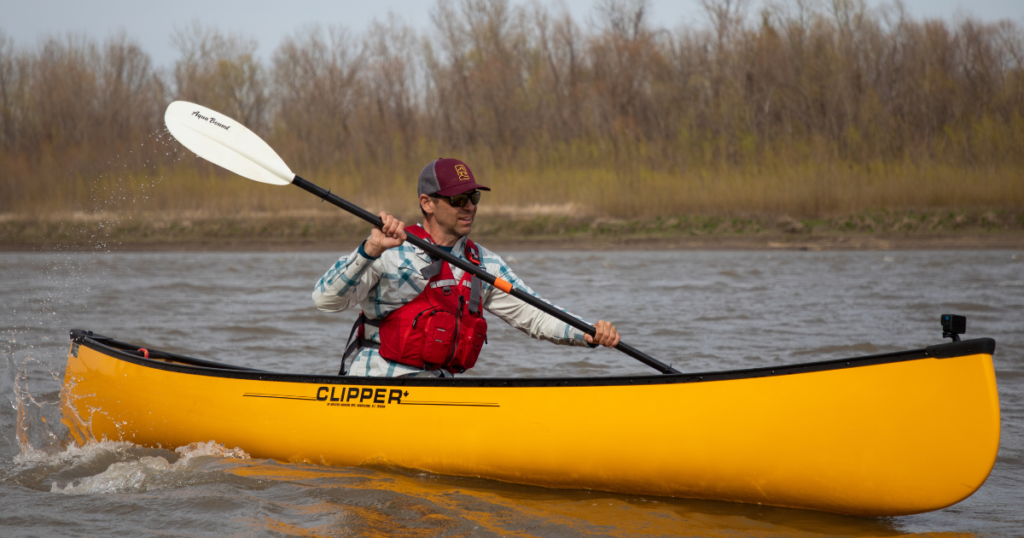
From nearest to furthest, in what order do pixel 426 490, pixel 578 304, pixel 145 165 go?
pixel 426 490
pixel 578 304
pixel 145 165

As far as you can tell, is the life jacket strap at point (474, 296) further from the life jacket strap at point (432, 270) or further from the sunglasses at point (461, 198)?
the sunglasses at point (461, 198)

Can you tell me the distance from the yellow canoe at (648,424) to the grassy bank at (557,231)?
13914 millimetres

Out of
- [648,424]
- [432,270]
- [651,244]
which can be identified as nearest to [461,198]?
[432,270]

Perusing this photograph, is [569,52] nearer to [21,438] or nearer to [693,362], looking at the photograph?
[693,362]

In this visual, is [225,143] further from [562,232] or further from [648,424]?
[562,232]

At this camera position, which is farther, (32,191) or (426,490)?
(32,191)

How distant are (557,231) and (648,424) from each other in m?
15.3

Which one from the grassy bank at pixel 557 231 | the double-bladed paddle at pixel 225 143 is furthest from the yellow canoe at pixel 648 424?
the grassy bank at pixel 557 231

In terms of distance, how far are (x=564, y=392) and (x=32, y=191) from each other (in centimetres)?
1932

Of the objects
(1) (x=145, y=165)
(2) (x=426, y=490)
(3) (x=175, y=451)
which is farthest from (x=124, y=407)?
(1) (x=145, y=165)

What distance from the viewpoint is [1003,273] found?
38.9ft

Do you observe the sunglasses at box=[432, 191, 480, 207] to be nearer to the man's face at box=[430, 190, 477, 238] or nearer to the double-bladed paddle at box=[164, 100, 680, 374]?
the man's face at box=[430, 190, 477, 238]

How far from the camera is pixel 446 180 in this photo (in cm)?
339

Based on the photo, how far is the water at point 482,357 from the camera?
10.3 ft
